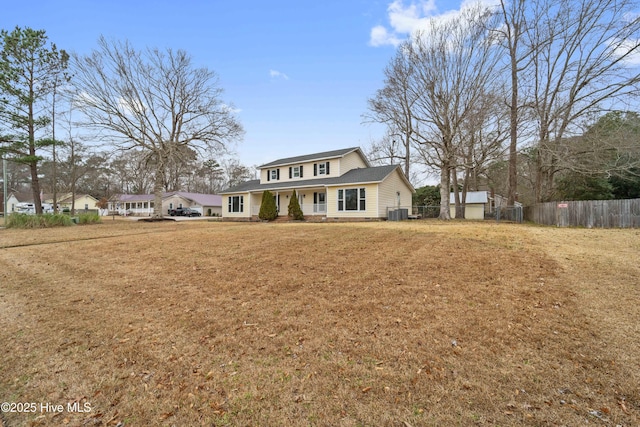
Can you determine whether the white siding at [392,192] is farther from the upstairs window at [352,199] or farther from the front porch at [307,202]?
the front porch at [307,202]

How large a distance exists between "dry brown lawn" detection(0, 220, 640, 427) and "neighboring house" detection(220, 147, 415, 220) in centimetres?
1309

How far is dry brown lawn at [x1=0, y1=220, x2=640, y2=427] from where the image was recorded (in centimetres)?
242

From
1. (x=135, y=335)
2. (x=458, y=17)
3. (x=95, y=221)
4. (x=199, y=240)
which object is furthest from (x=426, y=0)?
(x=95, y=221)

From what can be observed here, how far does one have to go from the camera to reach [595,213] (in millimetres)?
12695

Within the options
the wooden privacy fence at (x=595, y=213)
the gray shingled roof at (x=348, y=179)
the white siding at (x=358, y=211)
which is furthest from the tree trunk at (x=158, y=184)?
the wooden privacy fence at (x=595, y=213)

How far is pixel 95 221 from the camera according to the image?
20.2 m

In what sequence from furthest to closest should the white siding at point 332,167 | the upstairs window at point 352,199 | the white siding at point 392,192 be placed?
the white siding at point 332,167 → the upstairs window at point 352,199 → the white siding at point 392,192

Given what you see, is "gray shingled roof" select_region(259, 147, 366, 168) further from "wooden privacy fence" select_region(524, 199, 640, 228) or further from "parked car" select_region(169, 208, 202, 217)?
"parked car" select_region(169, 208, 202, 217)

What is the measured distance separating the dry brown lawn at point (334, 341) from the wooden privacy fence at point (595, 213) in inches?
299

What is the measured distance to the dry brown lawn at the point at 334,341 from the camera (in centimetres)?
242

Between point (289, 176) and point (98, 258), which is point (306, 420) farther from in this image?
point (289, 176)

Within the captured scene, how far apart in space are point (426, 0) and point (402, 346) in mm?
15148

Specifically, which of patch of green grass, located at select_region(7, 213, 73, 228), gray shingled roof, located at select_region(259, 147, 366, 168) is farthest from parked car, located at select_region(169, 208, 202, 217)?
patch of green grass, located at select_region(7, 213, 73, 228)

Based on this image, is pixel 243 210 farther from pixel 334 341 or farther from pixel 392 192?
pixel 334 341
